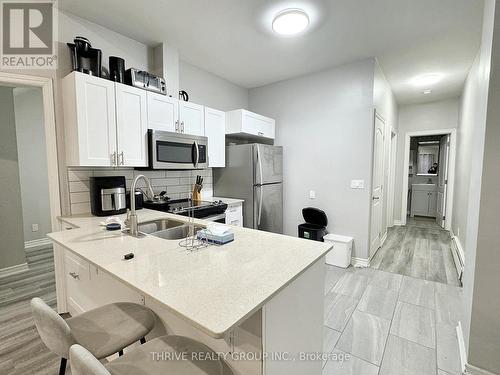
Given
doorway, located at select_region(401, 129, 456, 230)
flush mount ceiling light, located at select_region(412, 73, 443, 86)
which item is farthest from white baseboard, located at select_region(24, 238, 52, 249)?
doorway, located at select_region(401, 129, 456, 230)

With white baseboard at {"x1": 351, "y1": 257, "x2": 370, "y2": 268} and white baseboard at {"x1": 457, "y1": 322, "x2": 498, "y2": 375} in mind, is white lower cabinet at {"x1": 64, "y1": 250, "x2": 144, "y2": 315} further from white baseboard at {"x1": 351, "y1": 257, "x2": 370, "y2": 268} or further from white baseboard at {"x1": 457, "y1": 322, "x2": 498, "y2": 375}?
white baseboard at {"x1": 351, "y1": 257, "x2": 370, "y2": 268}

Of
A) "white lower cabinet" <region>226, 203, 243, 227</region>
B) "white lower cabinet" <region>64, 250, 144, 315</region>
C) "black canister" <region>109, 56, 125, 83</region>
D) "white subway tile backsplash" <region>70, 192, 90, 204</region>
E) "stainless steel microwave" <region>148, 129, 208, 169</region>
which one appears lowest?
"white lower cabinet" <region>64, 250, 144, 315</region>

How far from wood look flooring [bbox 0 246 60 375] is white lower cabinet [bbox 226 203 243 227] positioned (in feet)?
6.58

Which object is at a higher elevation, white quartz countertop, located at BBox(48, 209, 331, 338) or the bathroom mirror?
the bathroom mirror

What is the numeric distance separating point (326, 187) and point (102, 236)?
9.65 ft

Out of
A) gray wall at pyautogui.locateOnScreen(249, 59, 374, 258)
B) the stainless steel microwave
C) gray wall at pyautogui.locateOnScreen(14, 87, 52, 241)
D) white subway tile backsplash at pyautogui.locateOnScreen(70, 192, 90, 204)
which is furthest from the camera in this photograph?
gray wall at pyautogui.locateOnScreen(14, 87, 52, 241)

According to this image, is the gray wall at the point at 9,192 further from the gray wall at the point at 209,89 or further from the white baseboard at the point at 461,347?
the white baseboard at the point at 461,347

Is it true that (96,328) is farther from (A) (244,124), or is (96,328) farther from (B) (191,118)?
(A) (244,124)

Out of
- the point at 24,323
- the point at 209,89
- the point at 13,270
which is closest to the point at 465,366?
the point at 24,323

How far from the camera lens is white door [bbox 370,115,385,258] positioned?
11.2ft

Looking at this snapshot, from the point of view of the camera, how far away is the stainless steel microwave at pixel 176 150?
2.51 metres

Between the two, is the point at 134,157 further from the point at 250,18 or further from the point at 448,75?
the point at 448,75

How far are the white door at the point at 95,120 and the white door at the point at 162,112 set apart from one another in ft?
1.21

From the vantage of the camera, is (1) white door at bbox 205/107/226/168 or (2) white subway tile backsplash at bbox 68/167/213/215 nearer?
(2) white subway tile backsplash at bbox 68/167/213/215
